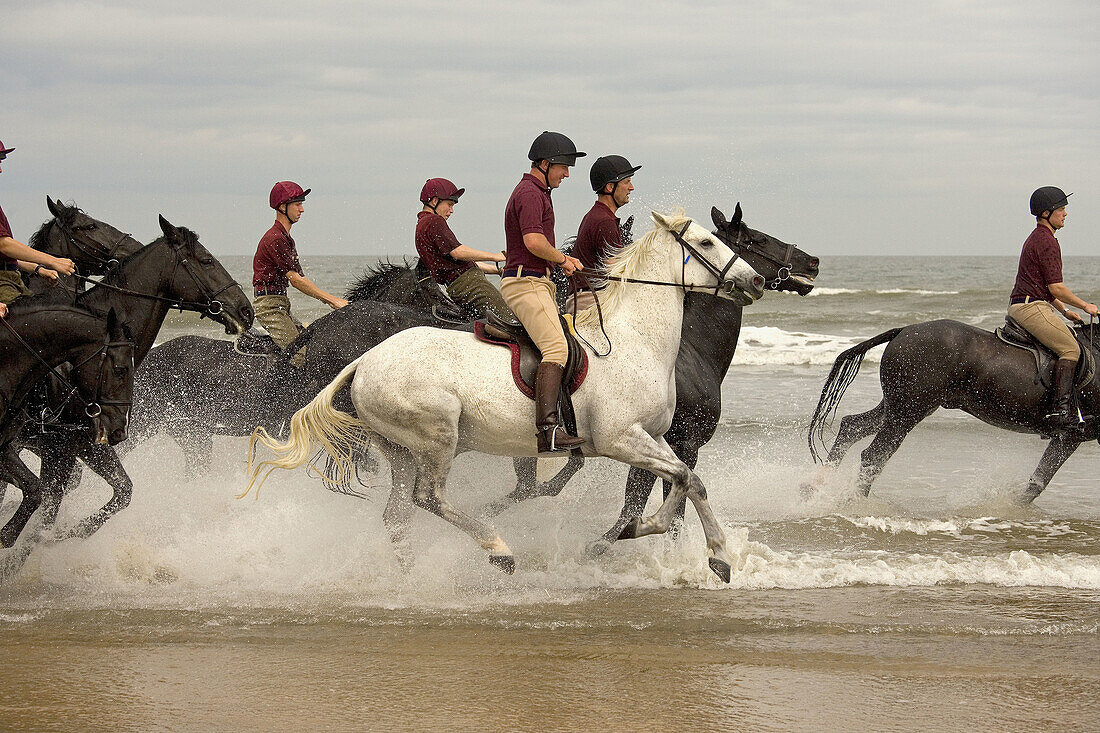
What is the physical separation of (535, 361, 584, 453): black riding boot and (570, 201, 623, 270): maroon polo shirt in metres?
1.78

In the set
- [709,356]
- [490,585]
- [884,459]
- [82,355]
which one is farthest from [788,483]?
[82,355]

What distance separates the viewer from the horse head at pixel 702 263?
22.8 ft

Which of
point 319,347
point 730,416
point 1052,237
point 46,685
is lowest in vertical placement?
point 730,416

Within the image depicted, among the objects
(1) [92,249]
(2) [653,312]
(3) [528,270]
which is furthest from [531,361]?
(1) [92,249]

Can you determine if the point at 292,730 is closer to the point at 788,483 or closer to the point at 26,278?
the point at 26,278

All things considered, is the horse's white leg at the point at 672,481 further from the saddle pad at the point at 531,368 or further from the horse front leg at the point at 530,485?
the horse front leg at the point at 530,485

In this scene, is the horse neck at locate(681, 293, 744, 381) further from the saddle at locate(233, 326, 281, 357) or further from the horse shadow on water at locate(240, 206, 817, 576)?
the saddle at locate(233, 326, 281, 357)

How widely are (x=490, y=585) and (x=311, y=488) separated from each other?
2204 millimetres

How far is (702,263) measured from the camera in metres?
6.96

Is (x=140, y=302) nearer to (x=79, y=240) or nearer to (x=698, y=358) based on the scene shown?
(x=79, y=240)

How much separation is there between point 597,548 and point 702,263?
2031 mm

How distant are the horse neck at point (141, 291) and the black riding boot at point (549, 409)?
2.66m

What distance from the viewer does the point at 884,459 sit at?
10.0m

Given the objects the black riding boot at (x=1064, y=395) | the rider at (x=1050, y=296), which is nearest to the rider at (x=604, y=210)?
the rider at (x=1050, y=296)
